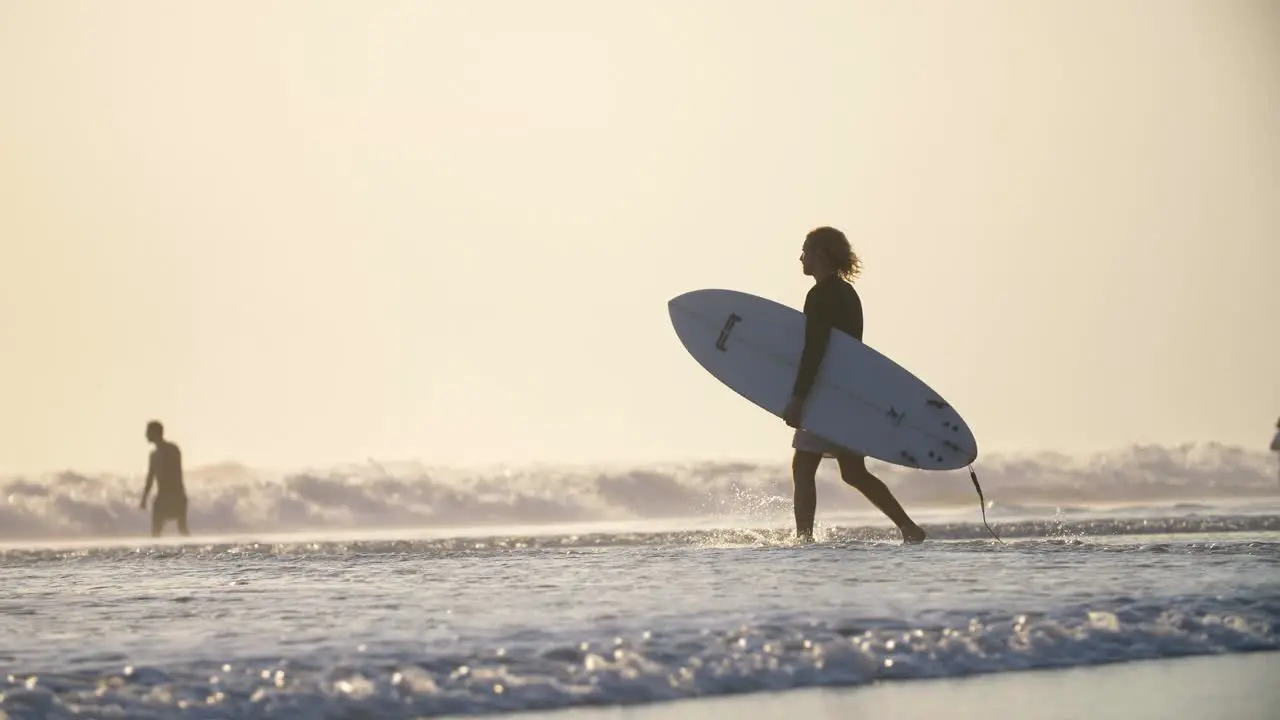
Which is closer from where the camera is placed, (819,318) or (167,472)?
(819,318)

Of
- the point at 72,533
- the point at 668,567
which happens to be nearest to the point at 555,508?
the point at 72,533

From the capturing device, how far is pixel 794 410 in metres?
8.71

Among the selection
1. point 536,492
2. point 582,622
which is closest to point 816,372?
point 582,622

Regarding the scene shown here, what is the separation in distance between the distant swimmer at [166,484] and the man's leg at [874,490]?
36.0 feet

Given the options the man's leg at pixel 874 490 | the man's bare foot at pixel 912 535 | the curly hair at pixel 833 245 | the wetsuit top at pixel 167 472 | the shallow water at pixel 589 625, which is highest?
the curly hair at pixel 833 245

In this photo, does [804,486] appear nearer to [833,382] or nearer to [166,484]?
[833,382]

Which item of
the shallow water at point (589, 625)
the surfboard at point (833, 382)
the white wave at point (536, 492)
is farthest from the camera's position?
the white wave at point (536, 492)

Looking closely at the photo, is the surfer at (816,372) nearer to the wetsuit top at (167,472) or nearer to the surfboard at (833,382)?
the surfboard at (833,382)

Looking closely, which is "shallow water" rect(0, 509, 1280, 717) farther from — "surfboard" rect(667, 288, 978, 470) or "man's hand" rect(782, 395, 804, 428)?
"surfboard" rect(667, 288, 978, 470)

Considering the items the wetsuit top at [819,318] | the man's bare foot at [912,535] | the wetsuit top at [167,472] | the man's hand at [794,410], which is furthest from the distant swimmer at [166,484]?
the man's bare foot at [912,535]

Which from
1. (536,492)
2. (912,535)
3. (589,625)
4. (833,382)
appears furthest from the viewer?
(536,492)

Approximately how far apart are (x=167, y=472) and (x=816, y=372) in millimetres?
11121

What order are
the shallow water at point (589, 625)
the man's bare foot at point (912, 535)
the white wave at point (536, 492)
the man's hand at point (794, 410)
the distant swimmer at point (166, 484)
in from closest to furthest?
the shallow water at point (589, 625), the man's bare foot at point (912, 535), the man's hand at point (794, 410), the distant swimmer at point (166, 484), the white wave at point (536, 492)

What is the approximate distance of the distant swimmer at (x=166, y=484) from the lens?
1744 centimetres
